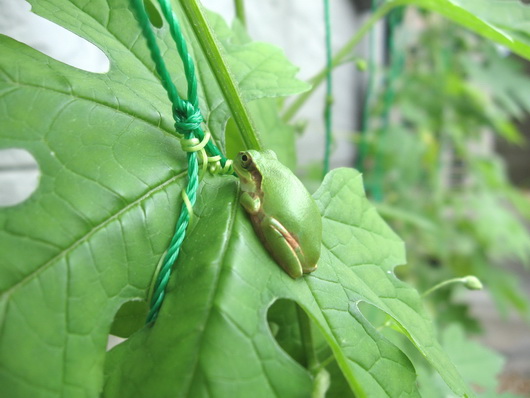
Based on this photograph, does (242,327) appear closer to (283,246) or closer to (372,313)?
(283,246)

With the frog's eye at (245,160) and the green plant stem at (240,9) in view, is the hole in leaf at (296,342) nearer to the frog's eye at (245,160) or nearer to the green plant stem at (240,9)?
the frog's eye at (245,160)

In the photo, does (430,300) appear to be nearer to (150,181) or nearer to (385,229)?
(385,229)

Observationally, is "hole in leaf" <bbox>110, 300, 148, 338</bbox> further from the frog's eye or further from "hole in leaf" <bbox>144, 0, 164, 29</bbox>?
"hole in leaf" <bbox>144, 0, 164, 29</bbox>

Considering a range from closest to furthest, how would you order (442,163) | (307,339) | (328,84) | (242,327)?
(242,327) → (307,339) → (328,84) → (442,163)

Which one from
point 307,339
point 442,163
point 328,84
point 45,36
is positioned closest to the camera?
point 307,339

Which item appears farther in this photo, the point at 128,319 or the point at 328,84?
the point at 328,84

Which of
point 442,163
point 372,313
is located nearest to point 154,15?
point 372,313
